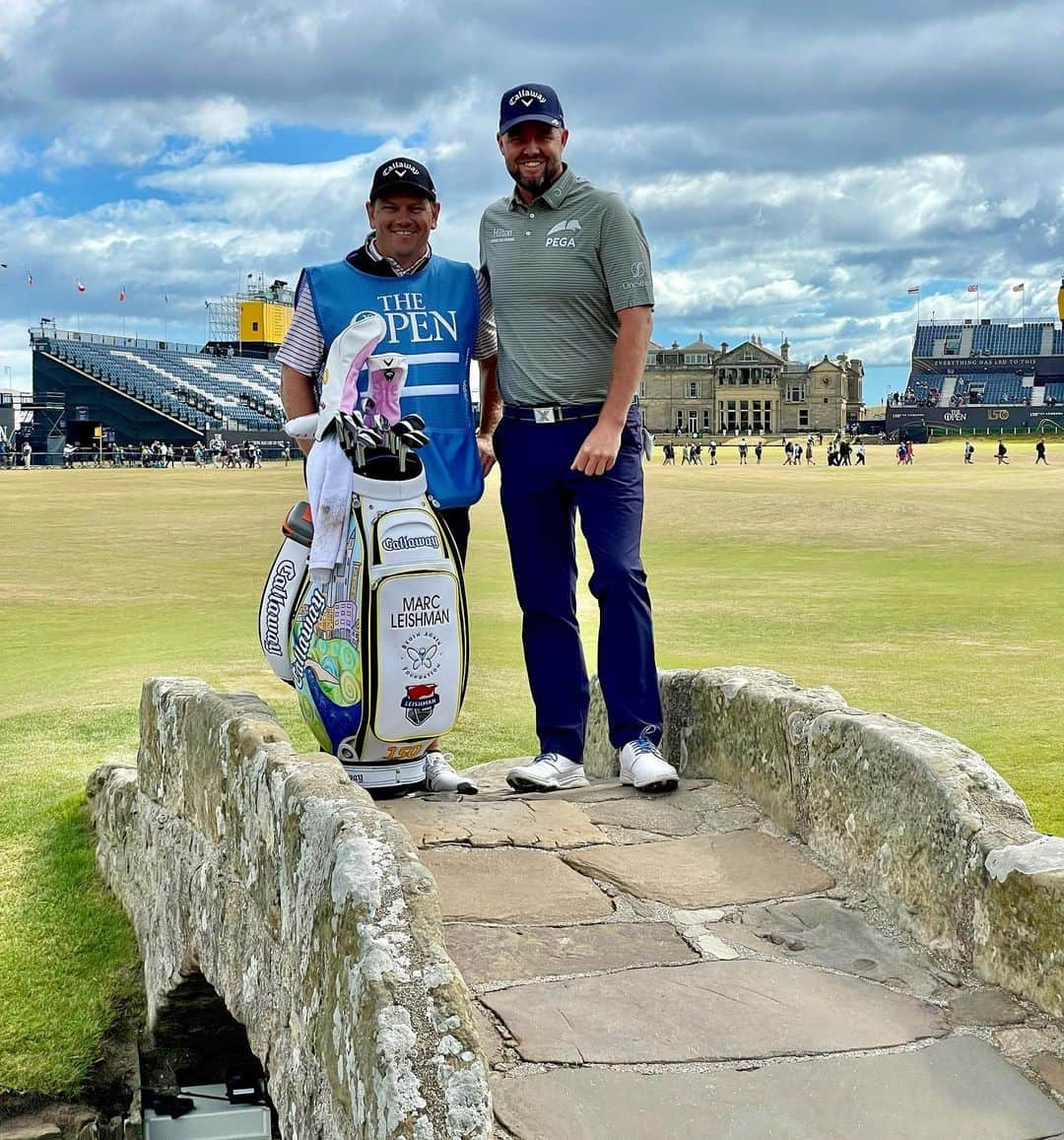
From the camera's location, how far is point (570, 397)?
15.6 ft

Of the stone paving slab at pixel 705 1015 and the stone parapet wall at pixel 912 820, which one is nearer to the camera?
the stone paving slab at pixel 705 1015

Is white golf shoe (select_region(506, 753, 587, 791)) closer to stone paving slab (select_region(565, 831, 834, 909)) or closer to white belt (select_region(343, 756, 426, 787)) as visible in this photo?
white belt (select_region(343, 756, 426, 787))

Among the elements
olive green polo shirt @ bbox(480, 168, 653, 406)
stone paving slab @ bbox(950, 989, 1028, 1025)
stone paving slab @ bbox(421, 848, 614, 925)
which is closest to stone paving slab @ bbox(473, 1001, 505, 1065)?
stone paving slab @ bbox(421, 848, 614, 925)

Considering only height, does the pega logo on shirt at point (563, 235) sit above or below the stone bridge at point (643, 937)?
above

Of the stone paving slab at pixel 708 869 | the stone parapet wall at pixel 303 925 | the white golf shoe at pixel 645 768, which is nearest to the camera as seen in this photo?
the stone parapet wall at pixel 303 925

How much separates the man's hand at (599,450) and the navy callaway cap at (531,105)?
39.9 inches

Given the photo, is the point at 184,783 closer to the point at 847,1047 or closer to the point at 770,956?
the point at 770,956

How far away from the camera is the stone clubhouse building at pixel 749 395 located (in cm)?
13412

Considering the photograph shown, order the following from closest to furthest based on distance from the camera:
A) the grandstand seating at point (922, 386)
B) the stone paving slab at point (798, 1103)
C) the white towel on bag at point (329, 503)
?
the stone paving slab at point (798, 1103) → the white towel on bag at point (329, 503) → the grandstand seating at point (922, 386)

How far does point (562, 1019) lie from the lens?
2979 mm

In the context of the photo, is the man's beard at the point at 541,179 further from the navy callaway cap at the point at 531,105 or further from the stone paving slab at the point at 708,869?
the stone paving slab at the point at 708,869

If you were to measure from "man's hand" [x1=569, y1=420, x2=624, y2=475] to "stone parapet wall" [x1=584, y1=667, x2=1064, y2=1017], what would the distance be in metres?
0.86

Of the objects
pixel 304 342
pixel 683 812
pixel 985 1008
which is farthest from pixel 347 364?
pixel 985 1008

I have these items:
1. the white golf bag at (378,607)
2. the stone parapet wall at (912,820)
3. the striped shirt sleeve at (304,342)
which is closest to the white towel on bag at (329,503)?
the white golf bag at (378,607)
